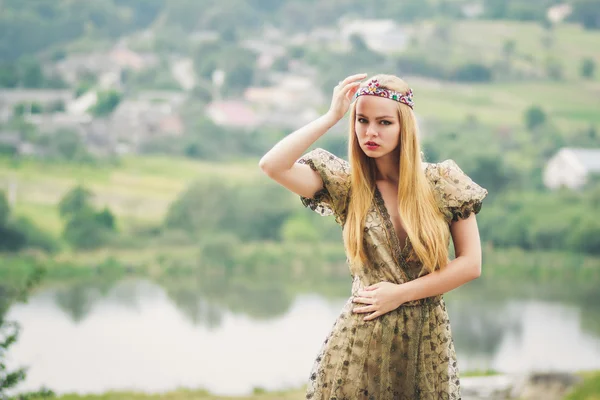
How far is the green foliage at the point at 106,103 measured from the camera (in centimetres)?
1912

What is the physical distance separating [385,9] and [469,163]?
709cm

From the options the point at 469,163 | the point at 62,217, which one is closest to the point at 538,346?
the point at 469,163

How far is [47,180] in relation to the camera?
687 inches

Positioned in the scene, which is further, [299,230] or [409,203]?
[299,230]

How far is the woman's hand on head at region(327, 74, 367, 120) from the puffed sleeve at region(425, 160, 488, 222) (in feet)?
0.62

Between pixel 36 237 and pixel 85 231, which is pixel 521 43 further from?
pixel 36 237

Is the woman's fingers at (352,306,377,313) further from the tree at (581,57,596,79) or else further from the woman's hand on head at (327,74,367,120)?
the tree at (581,57,596,79)

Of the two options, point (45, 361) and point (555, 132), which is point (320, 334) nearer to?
point (45, 361)

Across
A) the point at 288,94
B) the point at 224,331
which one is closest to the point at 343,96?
the point at 224,331

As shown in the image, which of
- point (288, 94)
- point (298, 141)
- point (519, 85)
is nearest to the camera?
point (298, 141)

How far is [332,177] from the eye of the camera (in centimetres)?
158

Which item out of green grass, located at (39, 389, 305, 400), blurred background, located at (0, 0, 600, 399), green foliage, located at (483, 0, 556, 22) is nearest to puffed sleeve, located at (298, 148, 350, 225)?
green grass, located at (39, 389, 305, 400)

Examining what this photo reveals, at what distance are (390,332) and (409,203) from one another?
0.23 metres

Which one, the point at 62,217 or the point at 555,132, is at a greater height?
the point at 555,132
